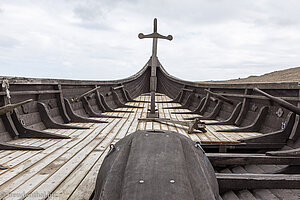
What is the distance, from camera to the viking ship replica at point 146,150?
1551 mm

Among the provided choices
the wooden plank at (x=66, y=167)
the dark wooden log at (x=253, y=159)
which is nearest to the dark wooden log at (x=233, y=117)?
the wooden plank at (x=66, y=167)

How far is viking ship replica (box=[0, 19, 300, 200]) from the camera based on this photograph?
155cm

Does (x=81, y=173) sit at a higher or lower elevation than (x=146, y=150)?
lower

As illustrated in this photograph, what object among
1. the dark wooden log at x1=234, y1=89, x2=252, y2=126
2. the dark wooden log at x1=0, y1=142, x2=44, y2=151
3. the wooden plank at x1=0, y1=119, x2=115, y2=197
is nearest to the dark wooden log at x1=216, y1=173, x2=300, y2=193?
the wooden plank at x1=0, y1=119, x2=115, y2=197

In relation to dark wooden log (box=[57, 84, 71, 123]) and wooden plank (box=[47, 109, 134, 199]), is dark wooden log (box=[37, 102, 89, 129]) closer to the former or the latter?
dark wooden log (box=[57, 84, 71, 123])

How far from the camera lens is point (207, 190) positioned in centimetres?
146

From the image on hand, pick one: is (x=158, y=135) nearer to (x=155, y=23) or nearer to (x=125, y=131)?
(x=125, y=131)

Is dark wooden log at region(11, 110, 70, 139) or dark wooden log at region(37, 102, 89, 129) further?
dark wooden log at region(37, 102, 89, 129)

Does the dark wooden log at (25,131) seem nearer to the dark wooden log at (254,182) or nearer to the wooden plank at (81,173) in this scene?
the wooden plank at (81,173)

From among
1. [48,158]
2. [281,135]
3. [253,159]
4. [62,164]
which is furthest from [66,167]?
[281,135]

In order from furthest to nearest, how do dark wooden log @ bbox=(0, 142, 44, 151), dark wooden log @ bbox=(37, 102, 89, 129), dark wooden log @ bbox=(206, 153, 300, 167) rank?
dark wooden log @ bbox=(37, 102, 89, 129) → dark wooden log @ bbox=(0, 142, 44, 151) → dark wooden log @ bbox=(206, 153, 300, 167)

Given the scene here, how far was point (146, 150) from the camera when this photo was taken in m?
1.75

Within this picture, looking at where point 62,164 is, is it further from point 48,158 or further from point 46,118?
point 46,118

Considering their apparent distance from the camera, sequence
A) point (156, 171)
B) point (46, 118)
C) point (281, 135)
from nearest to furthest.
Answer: point (156, 171)
point (281, 135)
point (46, 118)
